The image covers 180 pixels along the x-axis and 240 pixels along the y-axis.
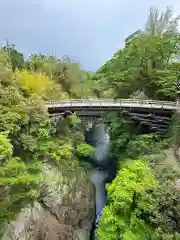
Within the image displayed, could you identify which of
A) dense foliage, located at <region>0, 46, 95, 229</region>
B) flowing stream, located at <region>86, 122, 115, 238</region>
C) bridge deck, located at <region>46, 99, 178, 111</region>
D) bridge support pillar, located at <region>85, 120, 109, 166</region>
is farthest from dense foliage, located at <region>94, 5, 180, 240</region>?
dense foliage, located at <region>0, 46, 95, 229</region>

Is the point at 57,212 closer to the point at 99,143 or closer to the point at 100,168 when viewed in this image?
the point at 100,168

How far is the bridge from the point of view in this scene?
2722 cm

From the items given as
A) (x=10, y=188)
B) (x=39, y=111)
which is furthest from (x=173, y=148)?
(x=10, y=188)

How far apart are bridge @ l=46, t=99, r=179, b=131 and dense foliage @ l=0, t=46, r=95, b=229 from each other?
133 centimetres

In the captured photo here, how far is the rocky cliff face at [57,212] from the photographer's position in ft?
55.6

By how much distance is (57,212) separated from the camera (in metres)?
19.2

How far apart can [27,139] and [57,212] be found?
5.69 m

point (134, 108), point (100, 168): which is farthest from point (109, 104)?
point (100, 168)

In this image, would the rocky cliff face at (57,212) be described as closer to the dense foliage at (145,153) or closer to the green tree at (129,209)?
the dense foliage at (145,153)

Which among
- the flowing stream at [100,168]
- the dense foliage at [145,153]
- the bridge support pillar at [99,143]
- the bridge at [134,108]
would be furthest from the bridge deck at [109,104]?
the flowing stream at [100,168]

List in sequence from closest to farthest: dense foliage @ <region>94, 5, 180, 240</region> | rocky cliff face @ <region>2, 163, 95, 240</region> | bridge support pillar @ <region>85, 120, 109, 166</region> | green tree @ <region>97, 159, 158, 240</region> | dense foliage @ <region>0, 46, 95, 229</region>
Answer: dense foliage @ <region>94, 5, 180, 240</region> < green tree @ <region>97, 159, 158, 240</region> < dense foliage @ <region>0, 46, 95, 229</region> < rocky cliff face @ <region>2, 163, 95, 240</region> < bridge support pillar @ <region>85, 120, 109, 166</region>

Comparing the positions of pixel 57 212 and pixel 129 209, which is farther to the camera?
pixel 57 212

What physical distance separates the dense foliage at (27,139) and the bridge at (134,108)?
133 cm

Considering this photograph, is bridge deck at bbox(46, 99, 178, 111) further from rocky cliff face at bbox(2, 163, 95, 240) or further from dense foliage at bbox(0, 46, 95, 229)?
rocky cliff face at bbox(2, 163, 95, 240)
